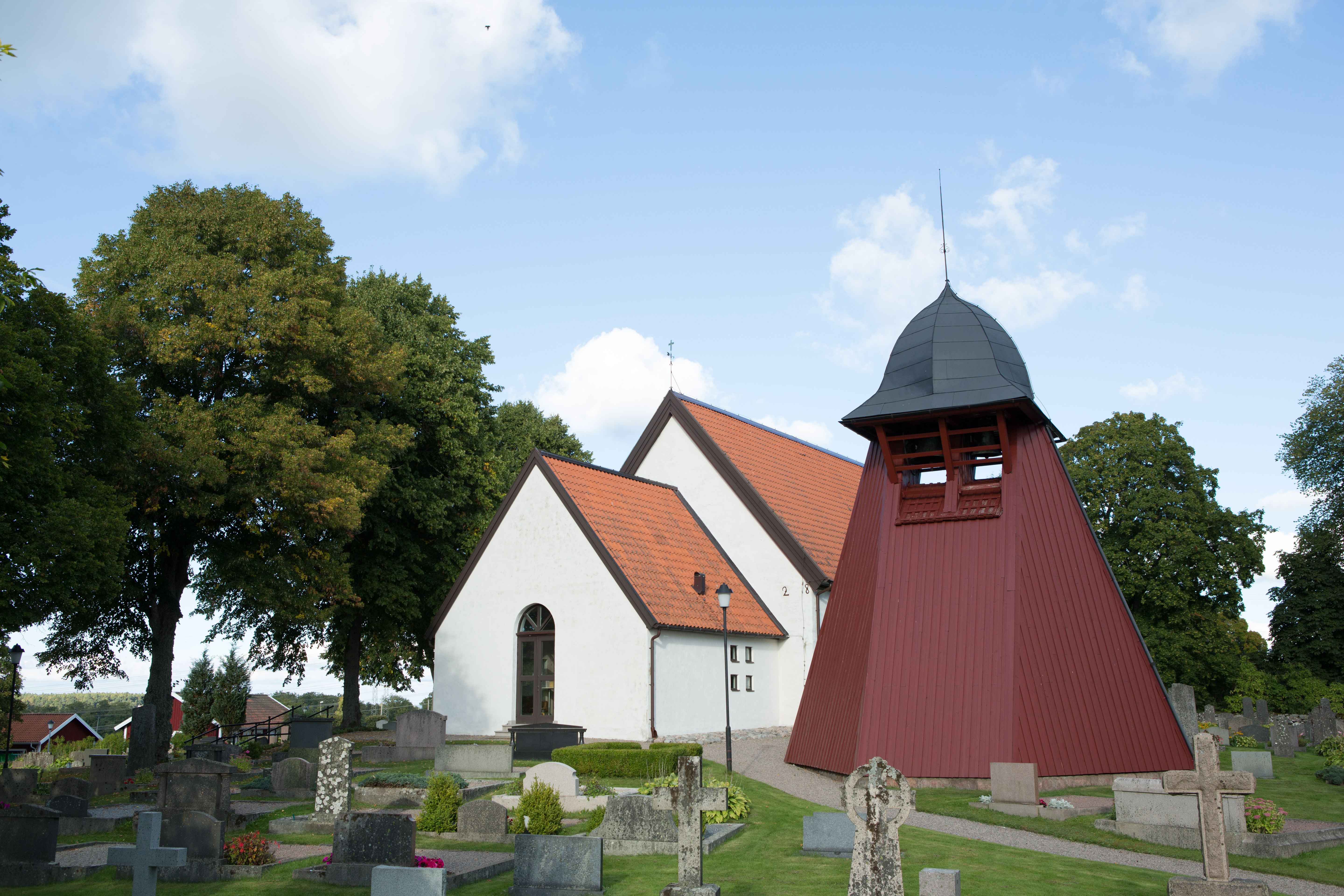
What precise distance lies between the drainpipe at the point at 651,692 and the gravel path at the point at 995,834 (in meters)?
1.31

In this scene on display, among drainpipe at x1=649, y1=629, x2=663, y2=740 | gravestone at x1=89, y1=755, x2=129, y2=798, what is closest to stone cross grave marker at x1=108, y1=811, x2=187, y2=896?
gravestone at x1=89, y1=755, x2=129, y2=798

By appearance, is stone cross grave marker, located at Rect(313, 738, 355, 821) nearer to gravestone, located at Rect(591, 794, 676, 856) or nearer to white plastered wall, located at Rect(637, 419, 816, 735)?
gravestone, located at Rect(591, 794, 676, 856)

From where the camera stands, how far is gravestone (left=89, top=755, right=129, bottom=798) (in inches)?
746

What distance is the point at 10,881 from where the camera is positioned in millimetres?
10602

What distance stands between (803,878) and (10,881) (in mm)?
8544

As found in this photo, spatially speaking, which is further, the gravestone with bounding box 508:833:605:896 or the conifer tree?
the conifer tree

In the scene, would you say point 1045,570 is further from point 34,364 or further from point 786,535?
point 34,364

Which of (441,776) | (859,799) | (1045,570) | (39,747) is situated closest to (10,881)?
(441,776)

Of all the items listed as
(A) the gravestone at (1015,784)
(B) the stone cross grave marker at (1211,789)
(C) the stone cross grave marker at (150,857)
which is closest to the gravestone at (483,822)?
(C) the stone cross grave marker at (150,857)

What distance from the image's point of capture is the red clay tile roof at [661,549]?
892 inches

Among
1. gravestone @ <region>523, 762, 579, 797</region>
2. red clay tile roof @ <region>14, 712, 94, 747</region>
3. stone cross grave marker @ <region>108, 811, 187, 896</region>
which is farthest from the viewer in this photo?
red clay tile roof @ <region>14, 712, 94, 747</region>

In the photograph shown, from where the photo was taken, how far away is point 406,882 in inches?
307

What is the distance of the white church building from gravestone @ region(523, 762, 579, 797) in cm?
675

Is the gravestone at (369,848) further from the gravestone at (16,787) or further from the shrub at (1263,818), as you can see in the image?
the shrub at (1263,818)
